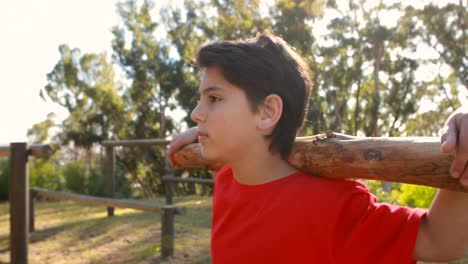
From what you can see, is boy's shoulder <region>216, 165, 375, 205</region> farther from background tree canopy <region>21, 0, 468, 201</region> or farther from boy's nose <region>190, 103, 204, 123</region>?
background tree canopy <region>21, 0, 468, 201</region>

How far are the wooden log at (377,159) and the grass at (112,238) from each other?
274 cm

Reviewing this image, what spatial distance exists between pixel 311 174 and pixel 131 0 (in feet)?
72.4

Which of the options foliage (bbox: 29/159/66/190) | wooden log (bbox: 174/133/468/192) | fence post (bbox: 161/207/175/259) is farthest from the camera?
foliage (bbox: 29/159/66/190)

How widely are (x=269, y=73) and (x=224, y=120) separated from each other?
206 millimetres

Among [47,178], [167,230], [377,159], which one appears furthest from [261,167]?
[47,178]

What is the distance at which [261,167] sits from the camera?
1580 millimetres

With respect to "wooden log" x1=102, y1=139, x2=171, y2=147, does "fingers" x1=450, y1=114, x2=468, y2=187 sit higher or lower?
lower

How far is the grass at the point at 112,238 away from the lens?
4.55 m

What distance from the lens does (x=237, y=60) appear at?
1.56 metres

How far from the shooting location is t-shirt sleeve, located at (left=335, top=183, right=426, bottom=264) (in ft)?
4.02

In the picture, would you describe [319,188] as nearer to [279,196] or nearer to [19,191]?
[279,196]

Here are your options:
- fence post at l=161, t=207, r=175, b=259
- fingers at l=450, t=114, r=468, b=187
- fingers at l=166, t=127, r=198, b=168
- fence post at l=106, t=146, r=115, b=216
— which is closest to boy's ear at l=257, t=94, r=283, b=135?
fingers at l=450, t=114, r=468, b=187

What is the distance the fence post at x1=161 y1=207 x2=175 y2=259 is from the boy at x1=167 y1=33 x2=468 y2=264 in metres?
2.61

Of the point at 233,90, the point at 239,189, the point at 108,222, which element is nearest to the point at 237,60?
the point at 233,90
